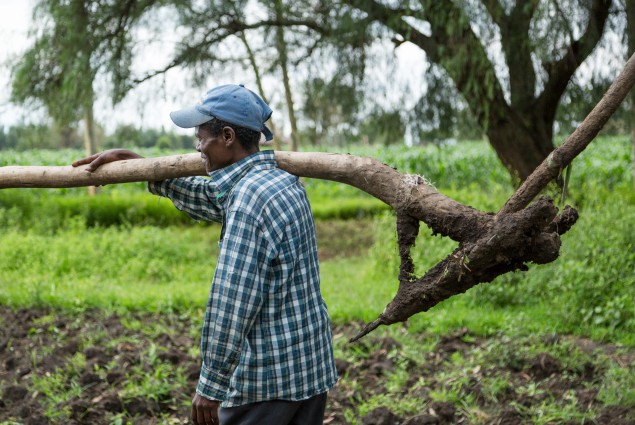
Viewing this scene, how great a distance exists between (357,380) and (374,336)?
712 mm

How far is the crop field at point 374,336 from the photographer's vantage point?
13.6ft

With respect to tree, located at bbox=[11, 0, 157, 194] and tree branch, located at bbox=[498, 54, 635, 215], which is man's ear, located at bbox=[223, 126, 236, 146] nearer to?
tree branch, located at bbox=[498, 54, 635, 215]

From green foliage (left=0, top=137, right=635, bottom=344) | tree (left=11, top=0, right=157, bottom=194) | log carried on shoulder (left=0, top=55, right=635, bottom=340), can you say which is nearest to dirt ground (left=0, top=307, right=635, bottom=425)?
green foliage (left=0, top=137, right=635, bottom=344)

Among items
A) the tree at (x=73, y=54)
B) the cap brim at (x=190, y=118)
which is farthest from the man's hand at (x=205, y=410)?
the tree at (x=73, y=54)

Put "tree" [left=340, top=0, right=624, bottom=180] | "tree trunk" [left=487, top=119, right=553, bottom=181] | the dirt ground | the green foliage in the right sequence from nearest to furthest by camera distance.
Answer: the dirt ground → the green foliage → "tree" [left=340, top=0, right=624, bottom=180] → "tree trunk" [left=487, top=119, right=553, bottom=181]

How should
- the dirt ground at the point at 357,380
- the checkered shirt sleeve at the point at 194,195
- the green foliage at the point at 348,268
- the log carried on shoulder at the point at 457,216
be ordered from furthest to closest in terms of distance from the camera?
the green foliage at the point at 348,268, the dirt ground at the point at 357,380, the checkered shirt sleeve at the point at 194,195, the log carried on shoulder at the point at 457,216

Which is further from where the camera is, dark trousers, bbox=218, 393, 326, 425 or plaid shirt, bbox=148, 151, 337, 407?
dark trousers, bbox=218, 393, 326, 425

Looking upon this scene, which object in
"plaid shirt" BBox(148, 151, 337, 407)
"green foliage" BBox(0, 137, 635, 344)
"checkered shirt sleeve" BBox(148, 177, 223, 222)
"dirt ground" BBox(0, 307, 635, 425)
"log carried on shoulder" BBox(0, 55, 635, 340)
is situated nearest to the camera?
"plaid shirt" BBox(148, 151, 337, 407)

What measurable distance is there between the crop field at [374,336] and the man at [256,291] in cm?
78

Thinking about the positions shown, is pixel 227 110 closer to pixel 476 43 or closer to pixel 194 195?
pixel 194 195

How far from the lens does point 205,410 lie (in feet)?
7.61

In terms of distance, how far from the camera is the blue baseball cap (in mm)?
2371

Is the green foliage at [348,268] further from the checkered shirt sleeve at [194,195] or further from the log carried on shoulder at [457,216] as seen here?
the checkered shirt sleeve at [194,195]

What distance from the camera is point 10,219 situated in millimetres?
10625
